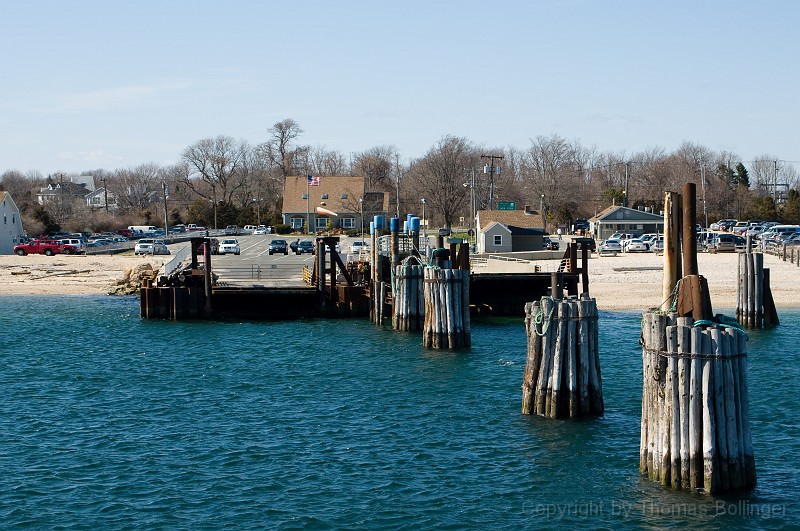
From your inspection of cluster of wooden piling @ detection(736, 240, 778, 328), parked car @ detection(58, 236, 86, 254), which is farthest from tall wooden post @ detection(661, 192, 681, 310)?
parked car @ detection(58, 236, 86, 254)

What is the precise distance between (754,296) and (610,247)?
135 ft

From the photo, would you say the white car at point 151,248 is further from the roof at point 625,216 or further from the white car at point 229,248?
the roof at point 625,216

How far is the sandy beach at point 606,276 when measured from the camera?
52.6 meters

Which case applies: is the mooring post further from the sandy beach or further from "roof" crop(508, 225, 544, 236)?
"roof" crop(508, 225, 544, 236)

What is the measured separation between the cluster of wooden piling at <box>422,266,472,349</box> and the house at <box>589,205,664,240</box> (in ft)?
234

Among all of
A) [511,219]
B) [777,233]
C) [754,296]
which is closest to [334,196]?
[511,219]

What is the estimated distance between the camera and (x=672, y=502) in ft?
57.4

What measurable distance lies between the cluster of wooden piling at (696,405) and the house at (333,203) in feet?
359

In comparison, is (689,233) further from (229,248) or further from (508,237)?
(508,237)

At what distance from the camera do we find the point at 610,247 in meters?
82.4

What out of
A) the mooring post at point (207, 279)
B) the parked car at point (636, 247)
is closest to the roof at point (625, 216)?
the parked car at point (636, 247)

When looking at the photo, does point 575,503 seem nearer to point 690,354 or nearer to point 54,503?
point 690,354

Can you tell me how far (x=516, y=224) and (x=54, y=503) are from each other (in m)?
71.9

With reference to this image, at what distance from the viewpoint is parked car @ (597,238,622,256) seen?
269 feet
